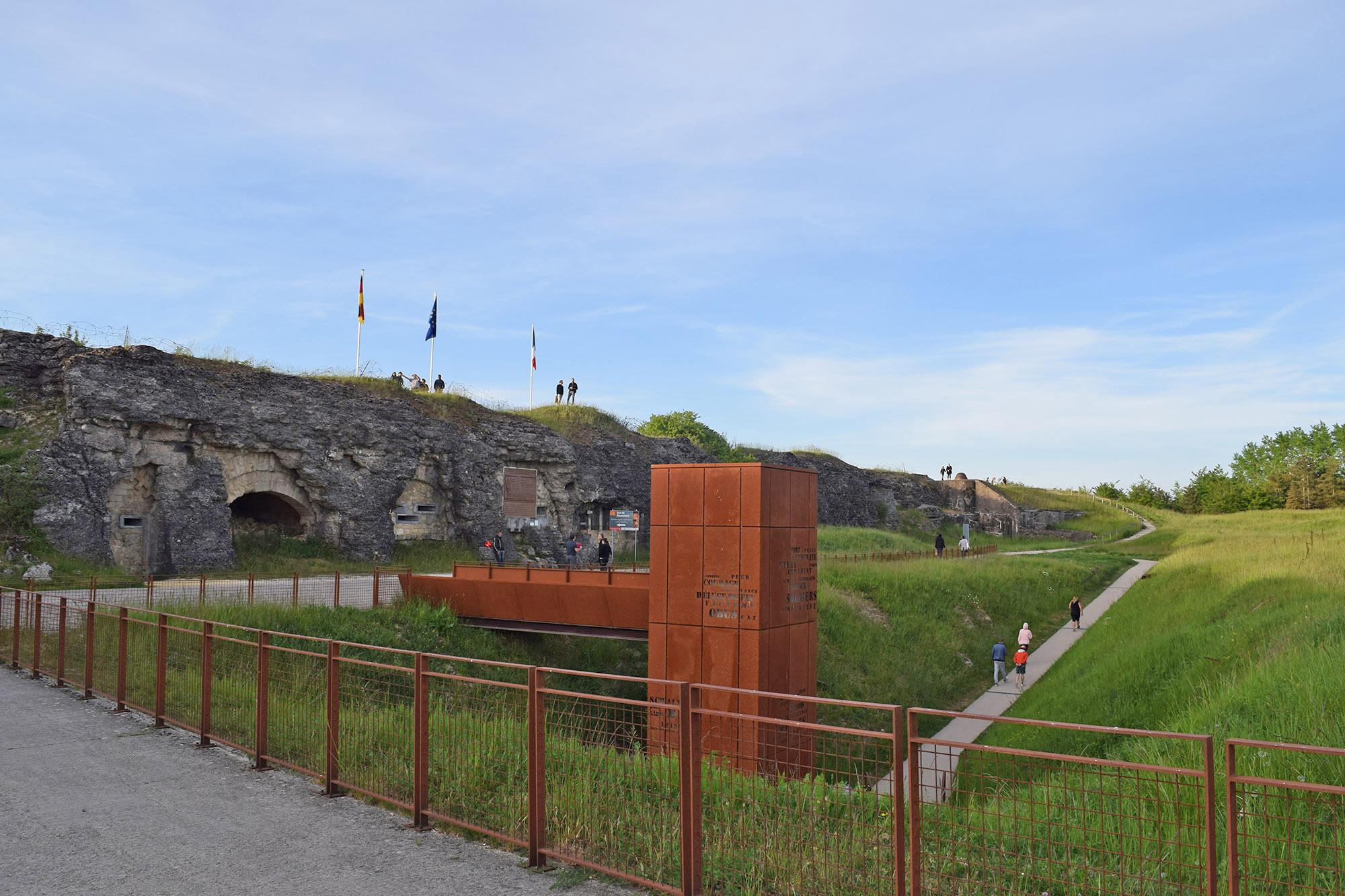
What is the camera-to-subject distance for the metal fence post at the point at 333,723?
808cm

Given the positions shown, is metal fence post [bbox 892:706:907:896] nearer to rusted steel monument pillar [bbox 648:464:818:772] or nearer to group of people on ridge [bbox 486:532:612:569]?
rusted steel monument pillar [bbox 648:464:818:772]

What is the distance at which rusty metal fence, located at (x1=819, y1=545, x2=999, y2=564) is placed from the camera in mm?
35125

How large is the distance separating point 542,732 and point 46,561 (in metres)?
24.4

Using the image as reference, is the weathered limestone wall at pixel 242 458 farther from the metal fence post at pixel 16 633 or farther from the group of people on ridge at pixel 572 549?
the metal fence post at pixel 16 633

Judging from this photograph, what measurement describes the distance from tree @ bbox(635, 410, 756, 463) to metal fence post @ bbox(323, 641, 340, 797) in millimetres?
50754

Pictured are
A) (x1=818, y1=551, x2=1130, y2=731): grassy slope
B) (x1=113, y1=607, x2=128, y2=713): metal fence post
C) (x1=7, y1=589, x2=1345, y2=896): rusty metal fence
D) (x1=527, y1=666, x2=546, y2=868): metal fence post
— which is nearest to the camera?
(x1=7, y1=589, x2=1345, y2=896): rusty metal fence

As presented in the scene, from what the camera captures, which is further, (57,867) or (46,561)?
(46,561)

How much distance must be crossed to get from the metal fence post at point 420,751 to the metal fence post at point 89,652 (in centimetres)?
803

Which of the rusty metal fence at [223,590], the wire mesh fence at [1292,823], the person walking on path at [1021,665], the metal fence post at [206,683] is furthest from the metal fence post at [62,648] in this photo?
the person walking on path at [1021,665]

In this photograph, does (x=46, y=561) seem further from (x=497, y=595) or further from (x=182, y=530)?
(x=497, y=595)

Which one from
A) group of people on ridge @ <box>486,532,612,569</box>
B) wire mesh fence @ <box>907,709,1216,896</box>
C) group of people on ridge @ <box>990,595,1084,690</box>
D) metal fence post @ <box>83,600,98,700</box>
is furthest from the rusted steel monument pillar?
group of people on ridge @ <box>486,532,612,569</box>

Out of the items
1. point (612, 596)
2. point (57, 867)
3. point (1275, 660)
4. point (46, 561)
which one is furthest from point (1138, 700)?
point (46, 561)

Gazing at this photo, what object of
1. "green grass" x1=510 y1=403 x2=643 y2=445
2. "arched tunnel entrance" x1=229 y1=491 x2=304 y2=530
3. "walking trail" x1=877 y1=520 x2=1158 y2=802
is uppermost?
"green grass" x1=510 y1=403 x2=643 y2=445

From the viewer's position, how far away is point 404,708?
877 centimetres
